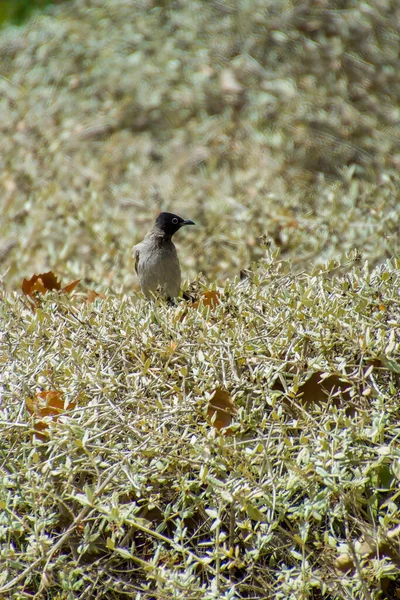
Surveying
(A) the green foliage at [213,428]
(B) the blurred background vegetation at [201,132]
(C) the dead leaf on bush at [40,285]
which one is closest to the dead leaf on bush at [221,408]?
(A) the green foliage at [213,428]

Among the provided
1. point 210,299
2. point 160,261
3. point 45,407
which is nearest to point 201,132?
point 160,261

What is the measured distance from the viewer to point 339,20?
764 centimetres

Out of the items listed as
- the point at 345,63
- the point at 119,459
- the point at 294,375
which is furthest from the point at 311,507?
the point at 345,63

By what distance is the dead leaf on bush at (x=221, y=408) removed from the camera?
9.62 feet

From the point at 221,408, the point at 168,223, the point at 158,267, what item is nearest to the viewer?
the point at 221,408

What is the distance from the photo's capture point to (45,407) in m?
3.01

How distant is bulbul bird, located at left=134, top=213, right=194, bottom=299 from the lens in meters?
4.87

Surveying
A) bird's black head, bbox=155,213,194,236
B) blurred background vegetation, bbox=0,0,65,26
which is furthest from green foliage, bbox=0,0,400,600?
blurred background vegetation, bbox=0,0,65,26

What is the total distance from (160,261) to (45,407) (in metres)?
2.12

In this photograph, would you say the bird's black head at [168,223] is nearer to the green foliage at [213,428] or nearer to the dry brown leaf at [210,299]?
the green foliage at [213,428]

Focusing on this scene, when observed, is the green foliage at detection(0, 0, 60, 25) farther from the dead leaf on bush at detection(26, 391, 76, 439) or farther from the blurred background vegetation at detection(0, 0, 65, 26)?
the dead leaf on bush at detection(26, 391, 76, 439)

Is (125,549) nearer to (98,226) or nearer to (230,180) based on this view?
(98,226)

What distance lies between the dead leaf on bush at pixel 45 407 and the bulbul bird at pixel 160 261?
1.69 meters

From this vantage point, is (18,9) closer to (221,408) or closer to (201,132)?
(201,132)
